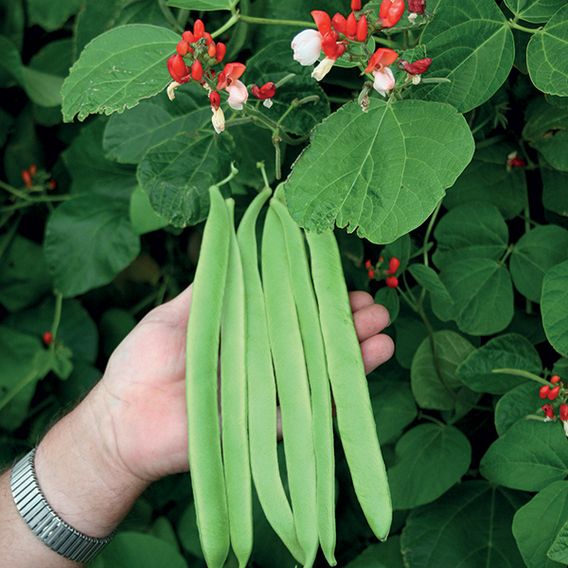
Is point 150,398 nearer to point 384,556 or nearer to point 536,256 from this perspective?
point 384,556

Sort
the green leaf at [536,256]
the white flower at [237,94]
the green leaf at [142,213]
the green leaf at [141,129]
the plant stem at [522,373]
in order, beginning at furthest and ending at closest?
the green leaf at [142,213], the green leaf at [141,129], the green leaf at [536,256], the plant stem at [522,373], the white flower at [237,94]

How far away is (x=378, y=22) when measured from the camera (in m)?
1.00

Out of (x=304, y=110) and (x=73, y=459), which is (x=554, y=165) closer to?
(x=304, y=110)

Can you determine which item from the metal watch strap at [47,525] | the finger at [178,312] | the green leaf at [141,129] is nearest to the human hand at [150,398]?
the finger at [178,312]

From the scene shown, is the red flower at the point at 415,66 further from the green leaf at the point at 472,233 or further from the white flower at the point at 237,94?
the green leaf at the point at 472,233

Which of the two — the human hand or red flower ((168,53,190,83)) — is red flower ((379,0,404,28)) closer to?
red flower ((168,53,190,83))

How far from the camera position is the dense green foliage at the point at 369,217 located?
1.09 m

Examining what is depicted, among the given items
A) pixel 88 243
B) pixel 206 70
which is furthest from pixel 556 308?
pixel 88 243

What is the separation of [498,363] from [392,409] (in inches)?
9.8

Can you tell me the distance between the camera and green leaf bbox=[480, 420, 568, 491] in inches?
49.6

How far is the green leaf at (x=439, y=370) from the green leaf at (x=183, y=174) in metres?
0.48

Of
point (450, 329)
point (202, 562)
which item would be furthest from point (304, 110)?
point (202, 562)

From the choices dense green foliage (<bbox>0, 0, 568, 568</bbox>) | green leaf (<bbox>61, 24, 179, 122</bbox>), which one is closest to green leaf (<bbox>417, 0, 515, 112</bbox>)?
dense green foliage (<bbox>0, 0, 568, 568</bbox>)

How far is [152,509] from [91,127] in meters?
0.92
